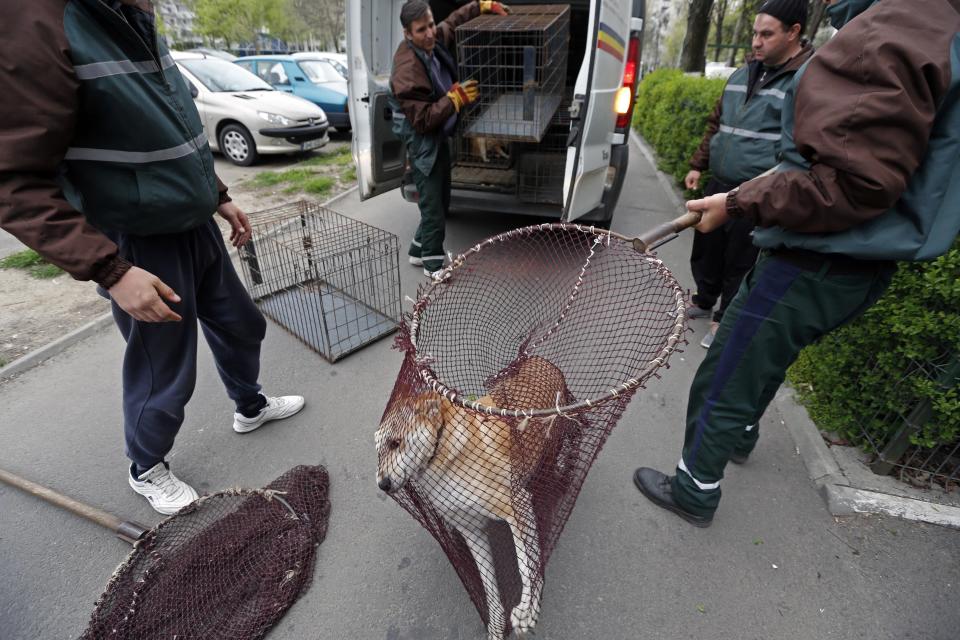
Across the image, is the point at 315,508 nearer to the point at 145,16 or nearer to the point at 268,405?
the point at 268,405

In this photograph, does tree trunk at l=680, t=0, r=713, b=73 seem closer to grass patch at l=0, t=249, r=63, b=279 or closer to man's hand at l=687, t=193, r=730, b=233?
man's hand at l=687, t=193, r=730, b=233

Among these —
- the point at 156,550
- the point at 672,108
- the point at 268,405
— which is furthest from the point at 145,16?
the point at 672,108

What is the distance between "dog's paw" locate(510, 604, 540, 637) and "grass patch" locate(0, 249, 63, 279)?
15.9ft

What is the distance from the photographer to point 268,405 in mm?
2658

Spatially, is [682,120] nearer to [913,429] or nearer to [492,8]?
[492,8]

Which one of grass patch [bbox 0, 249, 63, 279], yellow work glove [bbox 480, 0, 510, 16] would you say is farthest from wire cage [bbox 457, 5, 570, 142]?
grass patch [bbox 0, 249, 63, 279]

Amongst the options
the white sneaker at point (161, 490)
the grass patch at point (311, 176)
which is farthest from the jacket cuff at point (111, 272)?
the grass patch at point (311, 176)

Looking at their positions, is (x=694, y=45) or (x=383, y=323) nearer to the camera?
(x=383, y=323)

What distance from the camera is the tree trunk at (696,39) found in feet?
39.1

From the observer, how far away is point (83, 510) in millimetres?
2059

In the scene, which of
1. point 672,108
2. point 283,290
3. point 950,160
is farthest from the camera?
point 672,108

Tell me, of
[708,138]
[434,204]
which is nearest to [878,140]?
[708,138]

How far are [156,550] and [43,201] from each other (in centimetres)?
140

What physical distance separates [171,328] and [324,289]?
2079mm
